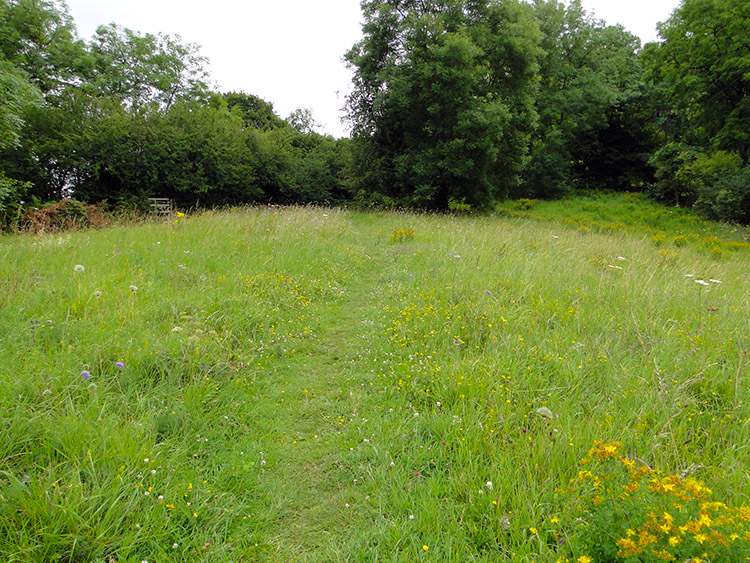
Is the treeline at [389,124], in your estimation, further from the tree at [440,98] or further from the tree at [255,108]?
the tree at [255,108]

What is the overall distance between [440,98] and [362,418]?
17.6 m

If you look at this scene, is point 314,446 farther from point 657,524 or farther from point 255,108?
point 255,108

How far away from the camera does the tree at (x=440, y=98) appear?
16.8 m

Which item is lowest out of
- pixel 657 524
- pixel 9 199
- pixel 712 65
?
pixel 657 524

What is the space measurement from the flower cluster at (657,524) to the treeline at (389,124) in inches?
569

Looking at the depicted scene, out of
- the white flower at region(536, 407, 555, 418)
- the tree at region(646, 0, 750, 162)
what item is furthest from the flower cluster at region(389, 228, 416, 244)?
the tree at region(646, 0, 750, 162)

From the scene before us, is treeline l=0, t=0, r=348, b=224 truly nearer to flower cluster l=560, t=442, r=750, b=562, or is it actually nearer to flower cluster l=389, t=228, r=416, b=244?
flower cluster l=389, t=228, r=416, b=244

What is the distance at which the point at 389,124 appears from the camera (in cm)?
1967

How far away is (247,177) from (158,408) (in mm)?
18424

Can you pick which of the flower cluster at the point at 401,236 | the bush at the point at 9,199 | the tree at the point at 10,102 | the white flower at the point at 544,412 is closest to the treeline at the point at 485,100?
the flower cluster at the point at 401,236

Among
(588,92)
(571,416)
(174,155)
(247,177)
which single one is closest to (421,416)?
(571,416)

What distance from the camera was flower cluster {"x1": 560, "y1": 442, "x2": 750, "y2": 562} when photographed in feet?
4.56

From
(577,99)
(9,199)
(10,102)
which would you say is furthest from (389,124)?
(577,99)

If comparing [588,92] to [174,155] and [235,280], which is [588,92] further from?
[235,280]
